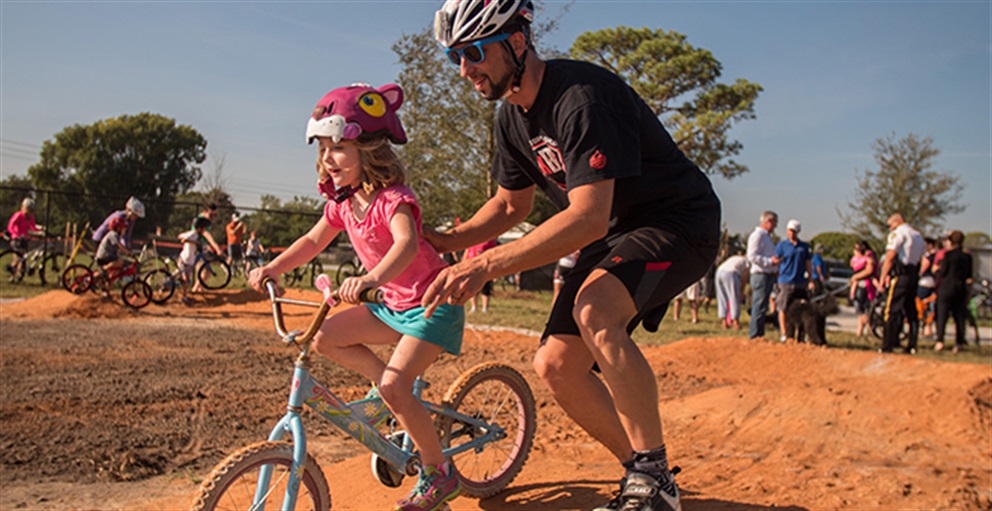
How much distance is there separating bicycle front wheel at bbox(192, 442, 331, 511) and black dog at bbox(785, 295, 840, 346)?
10.9 m

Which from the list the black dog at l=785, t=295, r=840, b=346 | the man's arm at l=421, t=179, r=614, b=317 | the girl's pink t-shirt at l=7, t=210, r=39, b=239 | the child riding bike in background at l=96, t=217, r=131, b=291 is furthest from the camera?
the girl's pink t-shirt at l=7, t=210, r=39, b=239

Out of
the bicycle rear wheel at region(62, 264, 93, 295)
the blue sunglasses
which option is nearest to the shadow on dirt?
the blue sunglasses

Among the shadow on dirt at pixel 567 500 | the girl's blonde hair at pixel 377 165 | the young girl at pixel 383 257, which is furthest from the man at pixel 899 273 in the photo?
the girl's blonde hair at pixel 377 165

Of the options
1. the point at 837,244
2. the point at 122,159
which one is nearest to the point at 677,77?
the point at 837,244

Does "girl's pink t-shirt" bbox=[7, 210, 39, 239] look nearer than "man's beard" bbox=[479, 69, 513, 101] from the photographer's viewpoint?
No

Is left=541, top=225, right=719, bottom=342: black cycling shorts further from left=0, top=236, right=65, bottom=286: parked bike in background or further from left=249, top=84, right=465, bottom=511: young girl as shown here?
left=0, top=236, right=65, bottom=286: parked bike in background

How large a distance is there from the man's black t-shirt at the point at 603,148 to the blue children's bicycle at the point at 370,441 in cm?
102

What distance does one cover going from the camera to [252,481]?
3.06 metres

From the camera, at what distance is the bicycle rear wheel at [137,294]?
1404cm

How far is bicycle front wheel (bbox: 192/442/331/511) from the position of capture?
2.85 meters

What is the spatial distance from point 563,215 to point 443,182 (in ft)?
78.6

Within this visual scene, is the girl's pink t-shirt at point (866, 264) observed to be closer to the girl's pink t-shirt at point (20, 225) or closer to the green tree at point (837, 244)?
the girl's pink t-shirt at point (20, 225)

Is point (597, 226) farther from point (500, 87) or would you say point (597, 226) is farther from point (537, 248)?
point (500, 87)

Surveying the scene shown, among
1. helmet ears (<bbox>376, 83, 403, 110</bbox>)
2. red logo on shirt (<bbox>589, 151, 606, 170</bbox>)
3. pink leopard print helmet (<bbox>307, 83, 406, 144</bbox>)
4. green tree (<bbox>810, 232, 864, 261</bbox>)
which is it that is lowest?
red logo on shirt (<bbox>589, 151, 606, 170</bbox>)
